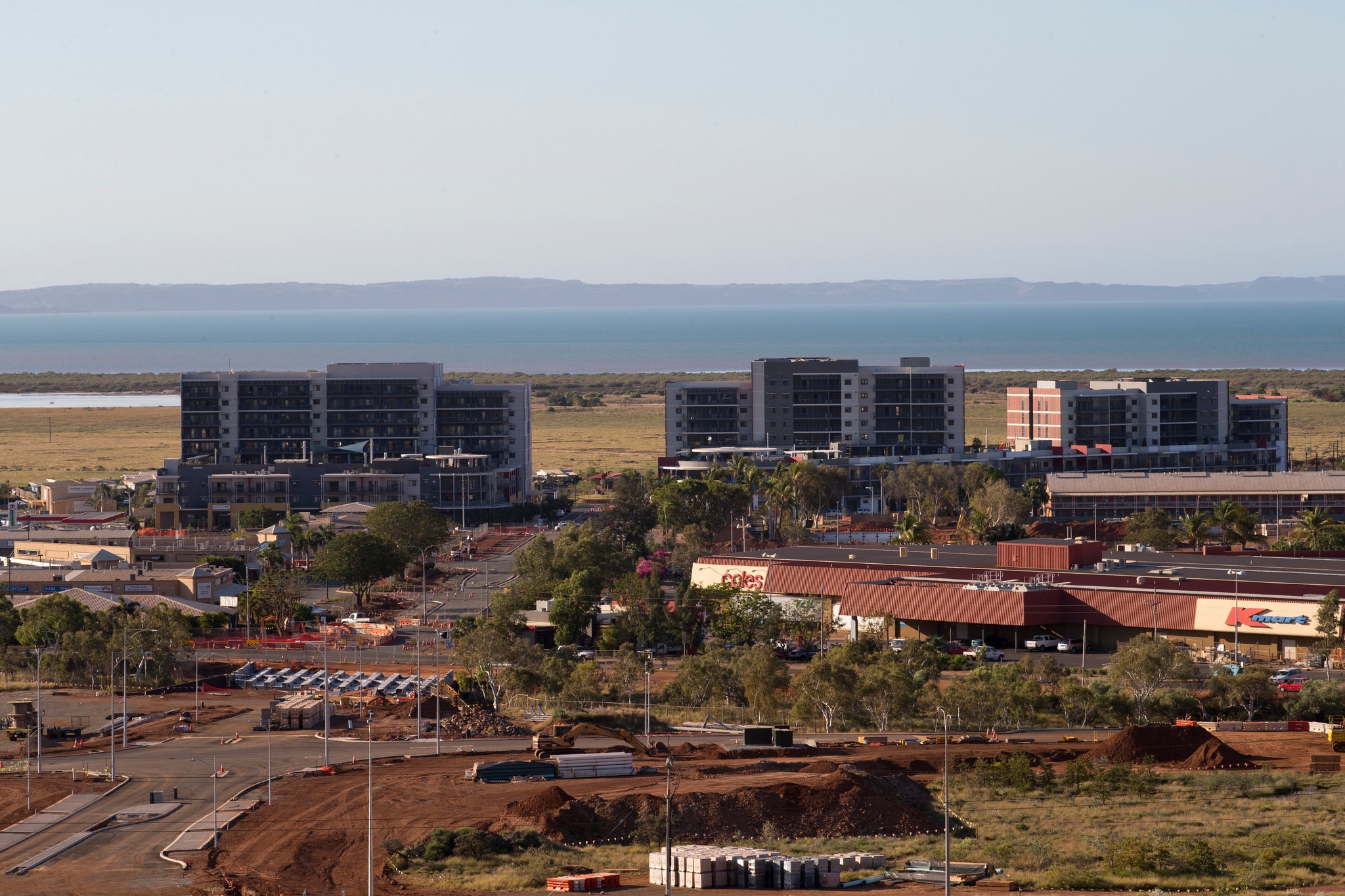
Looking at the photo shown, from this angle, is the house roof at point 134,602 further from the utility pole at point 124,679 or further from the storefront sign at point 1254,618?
the storefront sign at point 1254,618

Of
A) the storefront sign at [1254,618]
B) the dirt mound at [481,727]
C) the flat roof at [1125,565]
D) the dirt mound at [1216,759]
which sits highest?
the flat roof at [1125,565]

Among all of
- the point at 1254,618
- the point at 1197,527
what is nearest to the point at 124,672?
the point at 1254,618

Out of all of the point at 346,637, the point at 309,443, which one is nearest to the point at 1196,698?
the point at 346,637

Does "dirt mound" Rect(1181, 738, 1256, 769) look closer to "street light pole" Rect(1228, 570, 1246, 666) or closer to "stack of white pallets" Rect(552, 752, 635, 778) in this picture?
"stack of white pallets" Rect(552, 752, 635, 778)

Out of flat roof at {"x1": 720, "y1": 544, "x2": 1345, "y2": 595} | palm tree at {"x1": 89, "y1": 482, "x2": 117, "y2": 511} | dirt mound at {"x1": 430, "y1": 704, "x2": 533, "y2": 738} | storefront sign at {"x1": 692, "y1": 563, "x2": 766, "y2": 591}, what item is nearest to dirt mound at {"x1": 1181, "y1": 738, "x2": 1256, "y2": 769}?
dirt mound at {"x1": 430, "y1": 704, "x2": 533, "y2": 738}

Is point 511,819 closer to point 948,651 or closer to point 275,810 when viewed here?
point 275,810

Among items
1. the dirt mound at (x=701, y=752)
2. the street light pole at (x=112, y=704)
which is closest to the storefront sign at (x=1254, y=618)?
the dirt mound at (x=701, y=752)

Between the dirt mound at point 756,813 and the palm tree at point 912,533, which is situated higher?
the palm tree at point 912,533
